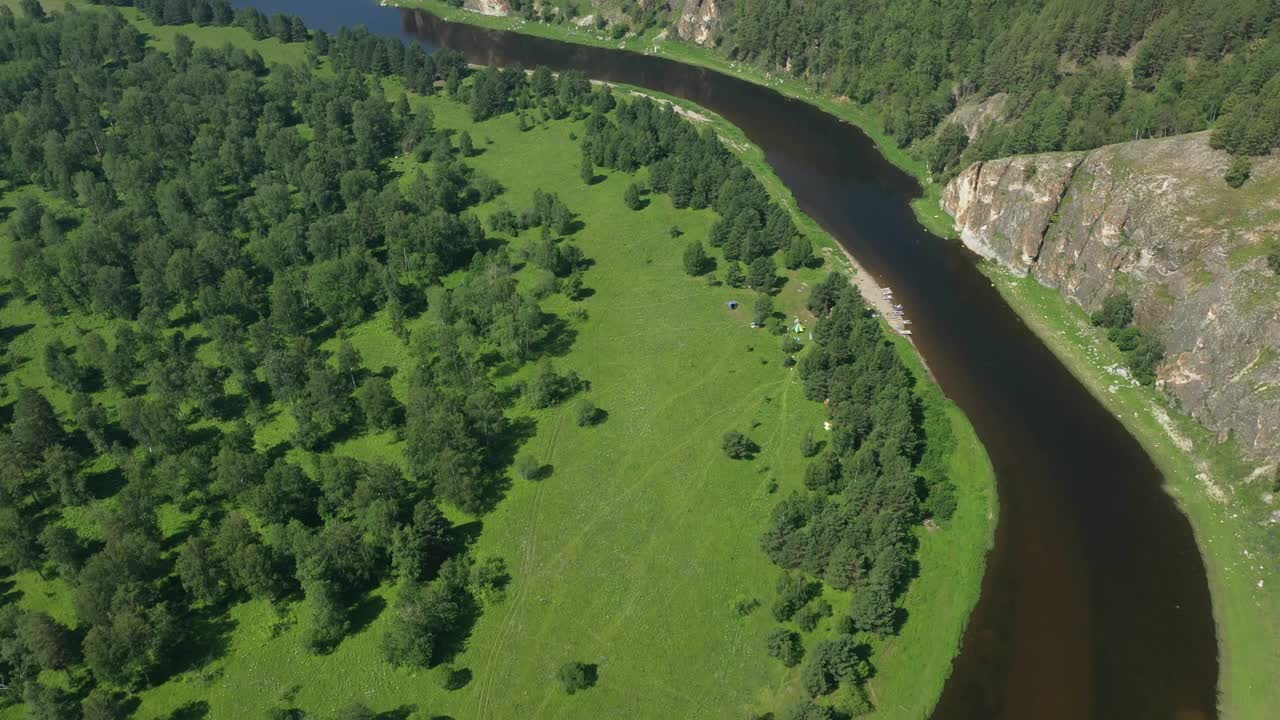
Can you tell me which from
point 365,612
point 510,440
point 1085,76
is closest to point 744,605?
point 510,440

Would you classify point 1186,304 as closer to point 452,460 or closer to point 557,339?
point 557,339

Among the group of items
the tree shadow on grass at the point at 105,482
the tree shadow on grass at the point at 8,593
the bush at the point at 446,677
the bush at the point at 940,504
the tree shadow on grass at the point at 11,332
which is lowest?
the tree shadow on grass at the point at 8,593

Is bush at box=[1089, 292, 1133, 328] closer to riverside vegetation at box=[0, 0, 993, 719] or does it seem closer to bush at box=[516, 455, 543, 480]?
riverside vegetation at box=[0, 0, 993, 719]

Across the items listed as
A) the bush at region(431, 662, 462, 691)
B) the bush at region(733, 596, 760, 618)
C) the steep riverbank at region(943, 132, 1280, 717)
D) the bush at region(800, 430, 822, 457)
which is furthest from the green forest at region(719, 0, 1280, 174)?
the bush at region(431, 662, 462, 691)

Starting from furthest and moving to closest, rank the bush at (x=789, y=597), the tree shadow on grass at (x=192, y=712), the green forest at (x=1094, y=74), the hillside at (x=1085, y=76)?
A: the hillside at (x=1085, y=76) → the green forest at (x=1094, y=74) → the bush at (x=789, y=597) → the tree shadow on grass at (x=192, y=712)

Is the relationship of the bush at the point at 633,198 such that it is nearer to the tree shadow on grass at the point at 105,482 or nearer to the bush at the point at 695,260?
the bush at the point at 695,260

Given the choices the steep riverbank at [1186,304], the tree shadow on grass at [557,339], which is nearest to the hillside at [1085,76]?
the steep riverbank at [1186,304]

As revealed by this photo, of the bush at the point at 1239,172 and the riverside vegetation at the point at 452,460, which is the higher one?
the bush at the point at 1239,172
